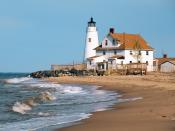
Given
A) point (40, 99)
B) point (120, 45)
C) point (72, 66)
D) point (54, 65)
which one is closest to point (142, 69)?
point (120, 45)

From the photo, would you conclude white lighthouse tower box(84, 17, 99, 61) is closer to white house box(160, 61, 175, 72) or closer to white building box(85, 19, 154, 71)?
white building box(85, 19, 154, 71)

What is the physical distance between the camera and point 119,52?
72.4 meters

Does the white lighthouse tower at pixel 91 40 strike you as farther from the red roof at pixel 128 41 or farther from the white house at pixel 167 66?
the white house at pixel 167 66

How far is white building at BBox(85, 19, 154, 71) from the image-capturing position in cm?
7125

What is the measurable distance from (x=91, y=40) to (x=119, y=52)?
755cm

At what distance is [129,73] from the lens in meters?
65.4

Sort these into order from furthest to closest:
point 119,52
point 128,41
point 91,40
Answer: point 91,40 → point 128,41 → point 119,52

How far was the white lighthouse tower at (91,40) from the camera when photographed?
77762 millimetres

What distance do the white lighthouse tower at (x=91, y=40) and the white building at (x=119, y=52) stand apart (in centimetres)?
35

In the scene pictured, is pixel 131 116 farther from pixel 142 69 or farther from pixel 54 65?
pixel 54 65

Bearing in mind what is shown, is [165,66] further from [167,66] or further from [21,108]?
[21,108]

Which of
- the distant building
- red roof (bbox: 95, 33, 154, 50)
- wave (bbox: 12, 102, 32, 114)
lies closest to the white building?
red roof (bbox: 95, 33, 154, 50)

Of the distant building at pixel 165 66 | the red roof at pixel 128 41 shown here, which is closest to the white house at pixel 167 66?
the distant building at pixel 165 66

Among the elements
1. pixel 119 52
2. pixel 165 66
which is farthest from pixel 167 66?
pixel 119 52
